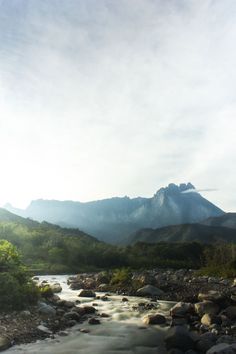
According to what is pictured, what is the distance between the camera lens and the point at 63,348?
1769cm

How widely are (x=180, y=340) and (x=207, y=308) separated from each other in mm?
7765

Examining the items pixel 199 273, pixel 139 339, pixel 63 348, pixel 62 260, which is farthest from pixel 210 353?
pixel 62 260

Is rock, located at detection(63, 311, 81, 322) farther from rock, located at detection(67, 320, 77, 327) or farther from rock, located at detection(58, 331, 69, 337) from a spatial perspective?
rock, located at detection(58, 331, 69, 337)

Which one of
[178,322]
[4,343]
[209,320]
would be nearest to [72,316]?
[178,322]

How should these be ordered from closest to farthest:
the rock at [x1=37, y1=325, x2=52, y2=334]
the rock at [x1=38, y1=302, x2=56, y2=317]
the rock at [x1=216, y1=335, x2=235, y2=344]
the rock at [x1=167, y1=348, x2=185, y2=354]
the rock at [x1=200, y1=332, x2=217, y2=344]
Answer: the rock at [x1=167, y1=348, x2=185, y2=354], the rock at [x1=216, y1=335, x2=235, y2=344], the rock at [x1=200, y1=332, x2=217, y2=344], the rock at [x1=37, y1=325, x2=52, y2=334], the rock at [x1=38, y1=302, x2=56, y2=317]

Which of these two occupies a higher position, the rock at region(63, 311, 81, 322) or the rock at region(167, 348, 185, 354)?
the rock at region(63, 311, 81, 322)

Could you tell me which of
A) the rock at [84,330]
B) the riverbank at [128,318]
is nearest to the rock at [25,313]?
the riverbank at [128,318]

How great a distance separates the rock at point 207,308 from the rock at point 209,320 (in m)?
1.56

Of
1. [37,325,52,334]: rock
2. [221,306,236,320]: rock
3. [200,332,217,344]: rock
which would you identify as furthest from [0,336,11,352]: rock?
[221,306,236,320]: rock

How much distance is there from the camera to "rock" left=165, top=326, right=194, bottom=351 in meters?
18.4

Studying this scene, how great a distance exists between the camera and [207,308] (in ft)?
84.4

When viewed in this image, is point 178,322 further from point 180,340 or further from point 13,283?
point 13,283

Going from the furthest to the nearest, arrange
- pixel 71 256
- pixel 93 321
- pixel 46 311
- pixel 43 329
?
pixel 71 256 → pixel 46 311 → pixel 93 321 → pixel 43 329

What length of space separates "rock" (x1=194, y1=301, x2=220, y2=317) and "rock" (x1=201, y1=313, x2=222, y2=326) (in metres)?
1.56
